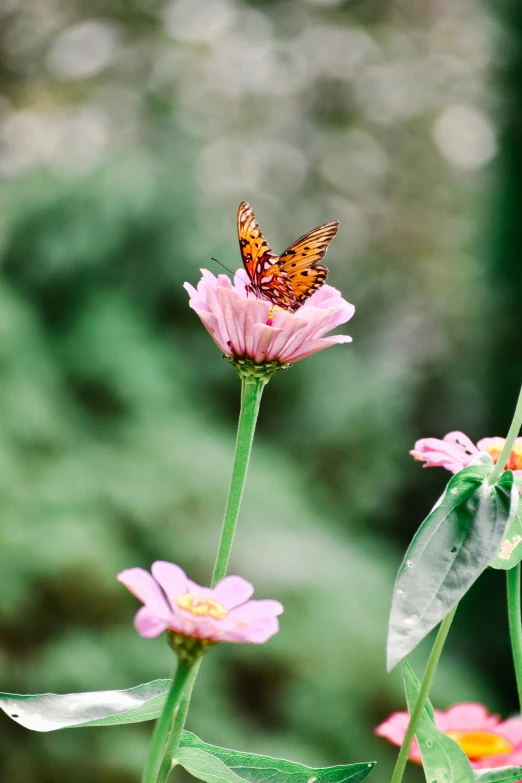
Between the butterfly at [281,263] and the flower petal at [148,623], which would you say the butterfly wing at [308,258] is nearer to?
the butterfly at [281,263]

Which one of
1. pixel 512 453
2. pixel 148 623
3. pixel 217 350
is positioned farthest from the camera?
pixel 217 350

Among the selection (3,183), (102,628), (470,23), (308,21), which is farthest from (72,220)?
(470,23)

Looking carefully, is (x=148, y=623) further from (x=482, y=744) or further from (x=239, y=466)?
(x=482, y=744)

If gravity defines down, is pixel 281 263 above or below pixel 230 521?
above

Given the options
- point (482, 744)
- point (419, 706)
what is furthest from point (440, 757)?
point (482, 744)

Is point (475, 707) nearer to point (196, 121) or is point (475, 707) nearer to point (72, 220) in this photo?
point (72, 220)

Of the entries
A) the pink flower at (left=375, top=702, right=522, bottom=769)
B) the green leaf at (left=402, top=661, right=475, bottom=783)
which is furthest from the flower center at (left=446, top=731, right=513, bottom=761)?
the green leaf at (left=402, top=661, right=475, bottom=783)
